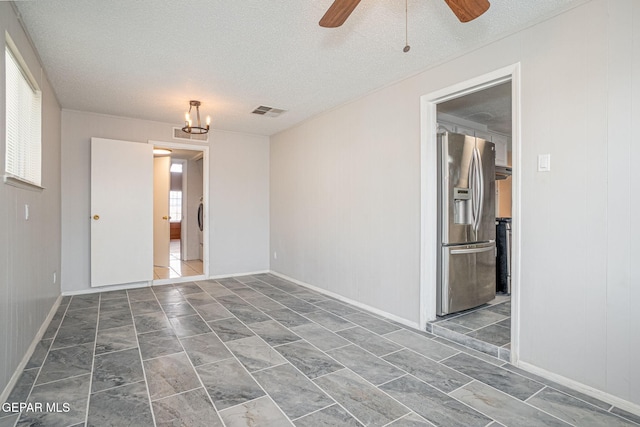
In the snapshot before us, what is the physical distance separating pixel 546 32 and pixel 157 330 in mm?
3983

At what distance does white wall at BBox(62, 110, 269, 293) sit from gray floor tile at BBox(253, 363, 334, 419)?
11.4 feet

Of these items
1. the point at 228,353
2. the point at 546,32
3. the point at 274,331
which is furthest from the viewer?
the point at 274,331

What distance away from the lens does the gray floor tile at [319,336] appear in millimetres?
2826

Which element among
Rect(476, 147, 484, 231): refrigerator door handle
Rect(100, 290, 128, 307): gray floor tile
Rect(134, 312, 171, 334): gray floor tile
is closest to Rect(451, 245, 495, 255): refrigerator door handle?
Rect(476, 147, 484, 231): refrigerator door handle

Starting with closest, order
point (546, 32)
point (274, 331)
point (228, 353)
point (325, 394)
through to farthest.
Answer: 1. point (325, 394)
2. point (546, 32)
3. point (228, 353)
4. point (274, 331)

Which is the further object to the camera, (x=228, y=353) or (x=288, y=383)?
(x=228, y=353)

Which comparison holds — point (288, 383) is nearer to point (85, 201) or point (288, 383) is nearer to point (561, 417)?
point (561, 417)

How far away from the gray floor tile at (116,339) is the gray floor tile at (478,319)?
2.92 metres

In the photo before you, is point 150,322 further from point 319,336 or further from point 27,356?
point 319,336

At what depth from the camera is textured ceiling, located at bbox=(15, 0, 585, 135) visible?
2215 mm

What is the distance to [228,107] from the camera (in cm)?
434

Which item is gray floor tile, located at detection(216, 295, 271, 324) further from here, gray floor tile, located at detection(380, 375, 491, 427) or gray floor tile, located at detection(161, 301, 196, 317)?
gray floor tile, located at detection(380, 375, 491, 427)

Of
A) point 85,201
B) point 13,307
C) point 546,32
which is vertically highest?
point 546,32

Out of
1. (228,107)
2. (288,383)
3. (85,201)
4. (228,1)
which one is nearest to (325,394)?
(288,383)
